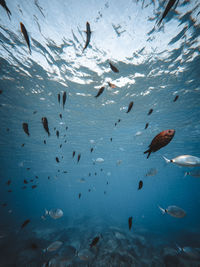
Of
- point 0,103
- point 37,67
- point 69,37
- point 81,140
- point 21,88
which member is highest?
point 69,37

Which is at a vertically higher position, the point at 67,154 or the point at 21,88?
the point at 21,88

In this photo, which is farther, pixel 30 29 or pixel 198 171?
pixel 30 29

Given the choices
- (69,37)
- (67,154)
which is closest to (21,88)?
(69,37)

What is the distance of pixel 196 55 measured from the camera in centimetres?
1003

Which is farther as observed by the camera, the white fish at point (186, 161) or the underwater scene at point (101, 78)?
the underwater scene at point (101, 78)

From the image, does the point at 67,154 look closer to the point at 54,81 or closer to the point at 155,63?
the point at 54,81

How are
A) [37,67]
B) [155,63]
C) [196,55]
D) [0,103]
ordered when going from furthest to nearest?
[0,103] < [37,67] < [155,63] < [196,55]

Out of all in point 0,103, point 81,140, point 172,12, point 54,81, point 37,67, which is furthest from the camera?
point 81,140

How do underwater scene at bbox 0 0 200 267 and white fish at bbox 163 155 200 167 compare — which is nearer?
white fish at bbox 163 155 200 167

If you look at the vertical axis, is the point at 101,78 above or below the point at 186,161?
above

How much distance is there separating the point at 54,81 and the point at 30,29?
4.68 meters

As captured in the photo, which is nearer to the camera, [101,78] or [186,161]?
[186,161]

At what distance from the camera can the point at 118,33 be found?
8898 mm

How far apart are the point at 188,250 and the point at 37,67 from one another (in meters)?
17.1
